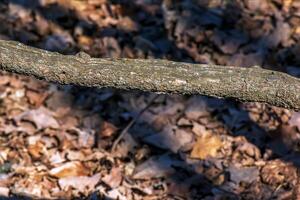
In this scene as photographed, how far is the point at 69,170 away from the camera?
14.3 feet

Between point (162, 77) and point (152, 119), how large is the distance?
2.03 metres

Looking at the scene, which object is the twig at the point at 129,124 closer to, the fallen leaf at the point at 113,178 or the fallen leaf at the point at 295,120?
the fallen leaf at the point at 113,178

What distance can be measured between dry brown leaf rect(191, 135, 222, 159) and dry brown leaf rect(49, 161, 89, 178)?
2.58 ft

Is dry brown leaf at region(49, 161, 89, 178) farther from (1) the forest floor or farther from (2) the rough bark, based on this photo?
(2) the rough bark

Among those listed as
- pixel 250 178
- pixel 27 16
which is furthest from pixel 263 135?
pixel 27 16

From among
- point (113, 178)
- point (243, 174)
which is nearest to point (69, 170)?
point (113, 178)

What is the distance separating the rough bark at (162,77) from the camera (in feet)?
8.71

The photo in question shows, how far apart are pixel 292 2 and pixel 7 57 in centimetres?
351

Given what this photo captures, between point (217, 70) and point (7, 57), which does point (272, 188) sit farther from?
point (7, 57)

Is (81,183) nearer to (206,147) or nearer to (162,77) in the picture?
(206,147)

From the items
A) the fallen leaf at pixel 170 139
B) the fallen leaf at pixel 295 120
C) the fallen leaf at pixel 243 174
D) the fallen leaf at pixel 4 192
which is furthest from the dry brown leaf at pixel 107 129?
the fallen leaf at pixel 295 120

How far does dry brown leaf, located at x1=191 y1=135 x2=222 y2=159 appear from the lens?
436 cm

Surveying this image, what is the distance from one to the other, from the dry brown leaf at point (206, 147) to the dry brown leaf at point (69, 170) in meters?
0.79

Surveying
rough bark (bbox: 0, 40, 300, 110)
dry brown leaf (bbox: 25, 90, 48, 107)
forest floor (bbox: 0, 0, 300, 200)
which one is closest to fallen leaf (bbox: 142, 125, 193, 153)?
forest floor (bbox: 0, 0, 300, 200)
